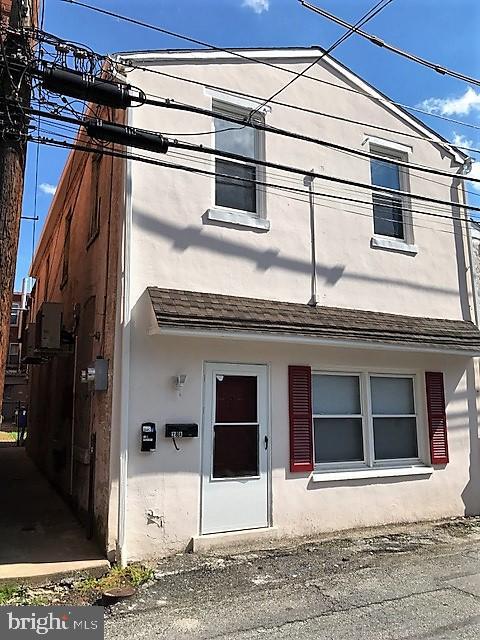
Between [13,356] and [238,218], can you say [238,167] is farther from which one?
[13,356]

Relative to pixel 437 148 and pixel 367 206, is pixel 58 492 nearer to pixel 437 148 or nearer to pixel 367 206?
pixel 367 206

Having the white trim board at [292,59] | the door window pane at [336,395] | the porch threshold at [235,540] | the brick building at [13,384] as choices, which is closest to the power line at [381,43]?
the white trim board at [292,59]

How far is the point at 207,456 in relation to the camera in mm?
6898

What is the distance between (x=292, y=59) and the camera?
28.9 feet

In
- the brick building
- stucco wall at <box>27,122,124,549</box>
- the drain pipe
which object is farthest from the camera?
the brick building

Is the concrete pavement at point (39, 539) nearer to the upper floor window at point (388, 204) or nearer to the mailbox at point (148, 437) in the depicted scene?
the mailbox at point (148, 437)

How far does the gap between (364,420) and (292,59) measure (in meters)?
6.00

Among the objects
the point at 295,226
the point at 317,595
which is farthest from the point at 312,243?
the point at 317,595

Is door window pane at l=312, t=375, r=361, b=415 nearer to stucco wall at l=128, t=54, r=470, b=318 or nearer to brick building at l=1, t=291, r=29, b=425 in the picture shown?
stucco wall at l=128, t=54, r=470, b=318

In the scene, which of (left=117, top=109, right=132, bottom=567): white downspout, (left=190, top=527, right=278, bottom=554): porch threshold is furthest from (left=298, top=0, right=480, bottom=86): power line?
(left=190, top=527, right=278, bottom=554): porch threshold

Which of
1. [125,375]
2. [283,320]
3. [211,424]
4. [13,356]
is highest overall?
[13,356]

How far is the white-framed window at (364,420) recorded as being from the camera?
8.00 metres

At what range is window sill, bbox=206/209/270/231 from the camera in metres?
7.49

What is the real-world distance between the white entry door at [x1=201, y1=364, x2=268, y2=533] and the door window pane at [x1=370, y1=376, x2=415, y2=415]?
83.4 inches
